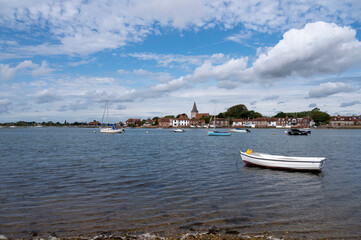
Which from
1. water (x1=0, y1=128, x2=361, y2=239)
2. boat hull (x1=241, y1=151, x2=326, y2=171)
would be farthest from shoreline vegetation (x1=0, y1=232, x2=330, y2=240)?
boat hull (x1=241, y1=151, x2=326, y2=171)

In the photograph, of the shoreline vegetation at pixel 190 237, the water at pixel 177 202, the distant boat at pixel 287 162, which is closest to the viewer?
the shoreline vegetation at pixel 190 237

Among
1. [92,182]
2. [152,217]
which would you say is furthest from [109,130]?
[152,217]

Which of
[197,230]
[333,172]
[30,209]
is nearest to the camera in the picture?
[197,230]

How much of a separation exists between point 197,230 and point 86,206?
218 inches

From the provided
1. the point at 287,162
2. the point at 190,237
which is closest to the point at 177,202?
the point at 190,237

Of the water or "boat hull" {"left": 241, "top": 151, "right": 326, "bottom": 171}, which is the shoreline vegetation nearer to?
A: the water

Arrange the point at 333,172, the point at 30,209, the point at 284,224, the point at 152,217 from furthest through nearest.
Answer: the point at 333,172
the point at 30,209
the point at 152,217
the point at 284,224

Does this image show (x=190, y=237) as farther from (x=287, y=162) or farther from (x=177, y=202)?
(x=287, y=162)

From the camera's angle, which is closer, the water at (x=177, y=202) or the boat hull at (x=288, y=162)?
the water at (x=177, y=202)

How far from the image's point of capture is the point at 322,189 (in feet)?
52.3

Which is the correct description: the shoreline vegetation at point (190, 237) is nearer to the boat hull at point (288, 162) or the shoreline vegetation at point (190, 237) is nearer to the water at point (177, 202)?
the water at point (177, 202)

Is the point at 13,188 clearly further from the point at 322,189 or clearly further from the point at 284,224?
the point at 322,189

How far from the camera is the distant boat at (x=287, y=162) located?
21.0 m

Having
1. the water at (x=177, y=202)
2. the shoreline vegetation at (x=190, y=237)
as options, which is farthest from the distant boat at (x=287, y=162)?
the shoreline vegetation at (x=190, y=237)
